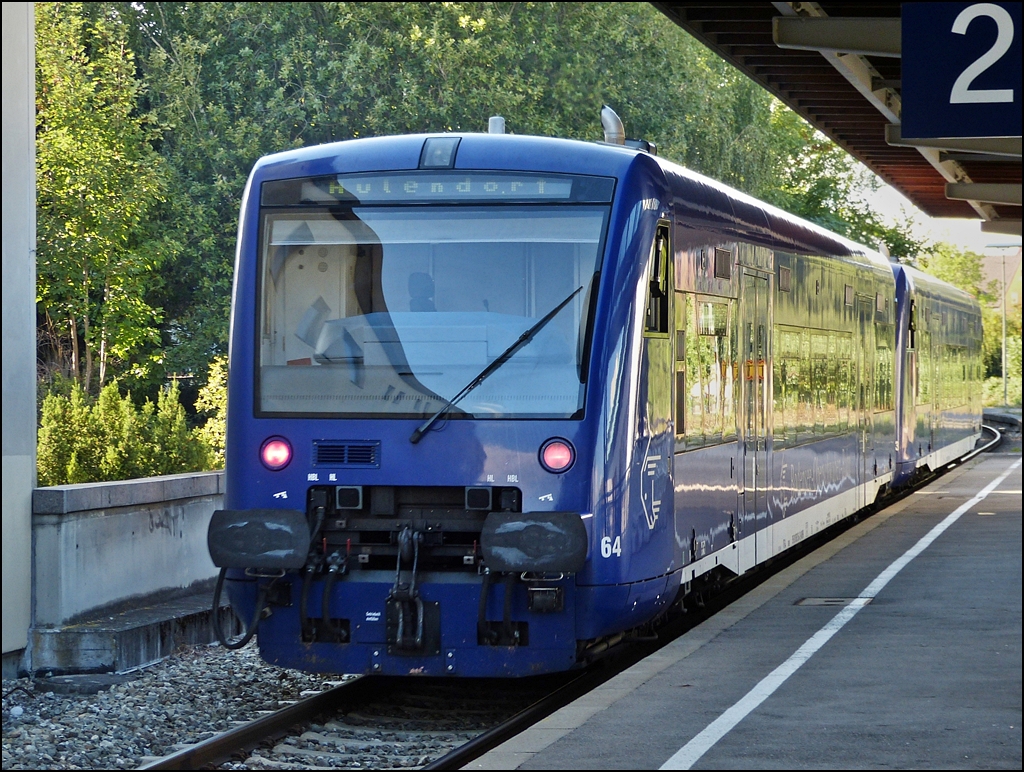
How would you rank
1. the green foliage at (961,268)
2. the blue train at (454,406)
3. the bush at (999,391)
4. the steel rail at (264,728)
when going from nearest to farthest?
the steel rail at (264,728) → the blue train at (454,406) → the bush at (999,391) → the green foliage at (961,268)

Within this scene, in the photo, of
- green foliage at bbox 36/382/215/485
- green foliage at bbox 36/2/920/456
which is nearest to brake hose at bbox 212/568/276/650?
green foliage at bbox 36/382/215/485

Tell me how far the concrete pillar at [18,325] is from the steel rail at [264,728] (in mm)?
2121

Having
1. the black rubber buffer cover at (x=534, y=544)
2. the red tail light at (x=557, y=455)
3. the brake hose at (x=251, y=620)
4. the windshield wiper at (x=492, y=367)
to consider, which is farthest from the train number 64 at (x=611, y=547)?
the brake hose at (x=251, y=620)

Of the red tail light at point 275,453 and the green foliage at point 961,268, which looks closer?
the red tail light at point 275,453

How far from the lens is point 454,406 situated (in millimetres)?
8727

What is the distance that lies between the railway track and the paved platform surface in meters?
0.70

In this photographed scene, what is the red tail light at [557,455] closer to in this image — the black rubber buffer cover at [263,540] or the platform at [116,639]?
the black rubber buffer cover at [263,540]

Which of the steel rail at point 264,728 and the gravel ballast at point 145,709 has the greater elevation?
the steel rail at point 264,728

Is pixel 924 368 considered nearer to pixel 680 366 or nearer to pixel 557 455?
pixel 680 366

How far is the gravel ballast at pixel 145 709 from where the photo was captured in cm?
805

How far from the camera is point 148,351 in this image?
36.5 m

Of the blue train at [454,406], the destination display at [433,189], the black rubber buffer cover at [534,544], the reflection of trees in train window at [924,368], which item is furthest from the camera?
the reflection of trees in train window at [924,368]

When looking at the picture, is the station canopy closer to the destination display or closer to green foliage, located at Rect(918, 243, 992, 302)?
the destination display

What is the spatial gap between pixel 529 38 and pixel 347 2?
15.3 ft
